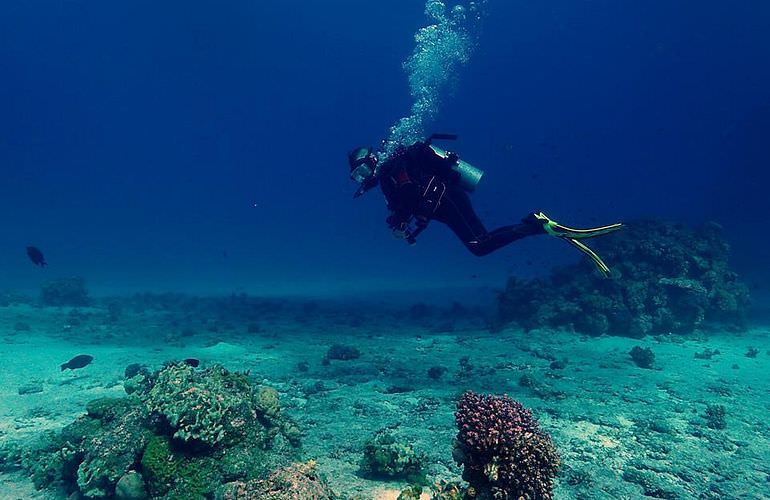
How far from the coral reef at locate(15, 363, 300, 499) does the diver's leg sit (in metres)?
6.50

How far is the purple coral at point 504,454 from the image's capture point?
464cm

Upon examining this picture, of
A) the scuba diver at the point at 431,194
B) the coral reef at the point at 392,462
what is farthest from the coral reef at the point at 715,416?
the coral reef at the point at 392,462

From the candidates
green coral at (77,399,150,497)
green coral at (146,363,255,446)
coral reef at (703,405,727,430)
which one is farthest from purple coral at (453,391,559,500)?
coral reef at (703,405,727,430)

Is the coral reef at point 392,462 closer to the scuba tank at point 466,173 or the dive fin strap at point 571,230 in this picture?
the dive fin strap at point 571,230

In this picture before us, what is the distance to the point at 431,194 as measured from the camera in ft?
33.7

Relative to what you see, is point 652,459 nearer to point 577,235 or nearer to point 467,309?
point 577,235

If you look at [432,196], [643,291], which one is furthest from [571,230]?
[643,291]

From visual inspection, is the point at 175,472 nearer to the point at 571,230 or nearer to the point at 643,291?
the point at 571,230

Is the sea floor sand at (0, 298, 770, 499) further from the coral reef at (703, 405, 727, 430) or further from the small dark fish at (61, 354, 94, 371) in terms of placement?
the small dark fish at (61, 354, 94, 371)

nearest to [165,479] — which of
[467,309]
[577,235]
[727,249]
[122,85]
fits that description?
[577,235]

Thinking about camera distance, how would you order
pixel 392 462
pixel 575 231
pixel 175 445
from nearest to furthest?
pixel 175 445
pixel 392 462
pixel 575 231

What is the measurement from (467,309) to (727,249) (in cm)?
1496

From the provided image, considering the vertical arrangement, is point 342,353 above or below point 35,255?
below

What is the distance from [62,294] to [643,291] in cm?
3513
